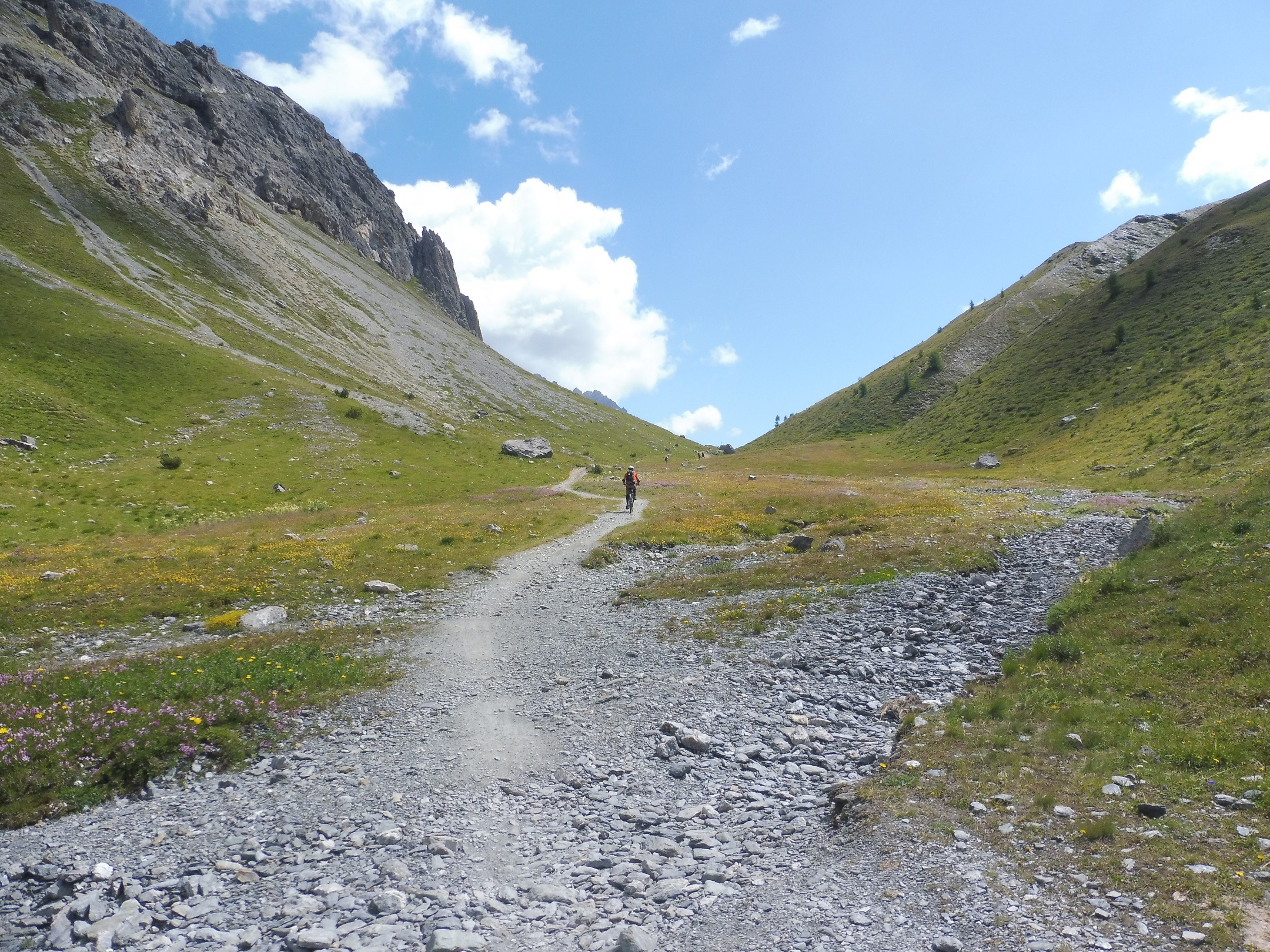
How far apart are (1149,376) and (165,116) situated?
202m

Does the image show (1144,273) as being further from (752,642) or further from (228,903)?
(228,903)

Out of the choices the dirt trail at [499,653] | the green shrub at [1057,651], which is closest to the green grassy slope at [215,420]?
the dirt trail at [499,653]

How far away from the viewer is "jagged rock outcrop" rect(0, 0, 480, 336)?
116 m

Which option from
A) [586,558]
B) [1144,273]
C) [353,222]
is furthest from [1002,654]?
[353,222]

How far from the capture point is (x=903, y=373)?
14625 centimetres

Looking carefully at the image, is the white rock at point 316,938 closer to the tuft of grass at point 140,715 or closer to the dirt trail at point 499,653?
the dirt trail at point 499,653

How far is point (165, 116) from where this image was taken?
13925 cm

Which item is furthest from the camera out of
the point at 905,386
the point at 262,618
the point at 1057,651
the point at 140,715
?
the point at 905,386

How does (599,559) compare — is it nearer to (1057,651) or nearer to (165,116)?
(1057,651)

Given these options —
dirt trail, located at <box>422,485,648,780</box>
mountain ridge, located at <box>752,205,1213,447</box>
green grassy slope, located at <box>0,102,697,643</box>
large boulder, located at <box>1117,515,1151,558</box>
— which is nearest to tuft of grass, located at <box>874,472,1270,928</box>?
large boulder, located at <box>1117,515,1151,558</box>

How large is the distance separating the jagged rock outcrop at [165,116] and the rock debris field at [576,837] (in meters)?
147

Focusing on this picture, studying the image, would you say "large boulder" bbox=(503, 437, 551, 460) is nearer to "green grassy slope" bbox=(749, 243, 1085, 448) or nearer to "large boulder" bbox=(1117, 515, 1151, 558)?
"large boulder" bbox=(1117, 515, 1151, 558)

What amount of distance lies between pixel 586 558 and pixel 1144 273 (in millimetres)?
115695

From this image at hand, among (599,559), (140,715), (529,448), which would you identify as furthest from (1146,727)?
(529,448)
